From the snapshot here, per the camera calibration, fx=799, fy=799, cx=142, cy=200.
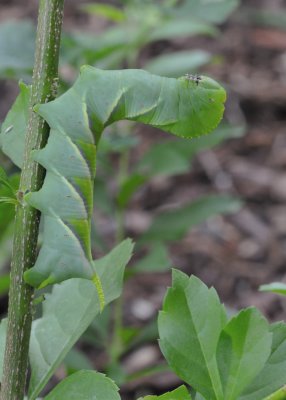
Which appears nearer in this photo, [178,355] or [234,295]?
[178,355]

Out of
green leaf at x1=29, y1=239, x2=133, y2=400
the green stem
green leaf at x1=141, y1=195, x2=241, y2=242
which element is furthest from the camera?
green leaf at x1=141, y1=195, x2=241, y2=242

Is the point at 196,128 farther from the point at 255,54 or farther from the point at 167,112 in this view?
the point at 255,54

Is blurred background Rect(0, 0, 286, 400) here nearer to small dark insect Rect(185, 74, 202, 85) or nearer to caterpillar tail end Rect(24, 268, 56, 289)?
caterpillar tail end Rect(24, 268, 56, 289)

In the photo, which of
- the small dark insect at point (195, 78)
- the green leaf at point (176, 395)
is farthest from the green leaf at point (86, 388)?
the small dark insect at point (195, 78)

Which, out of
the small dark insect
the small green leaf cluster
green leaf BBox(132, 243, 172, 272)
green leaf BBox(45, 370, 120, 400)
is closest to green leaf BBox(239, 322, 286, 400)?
the small green leaf cluster

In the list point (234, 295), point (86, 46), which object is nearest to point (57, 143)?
point (86, 46)

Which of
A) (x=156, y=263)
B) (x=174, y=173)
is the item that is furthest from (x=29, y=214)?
(x=174, y=173)
